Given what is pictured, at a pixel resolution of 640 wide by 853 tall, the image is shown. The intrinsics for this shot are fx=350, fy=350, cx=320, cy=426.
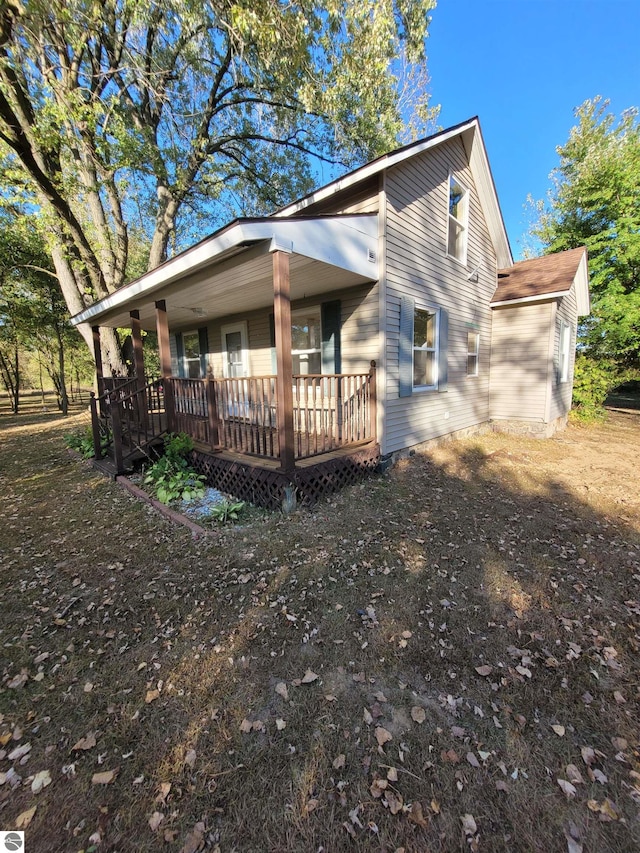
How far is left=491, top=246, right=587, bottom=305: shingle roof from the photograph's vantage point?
8.66m

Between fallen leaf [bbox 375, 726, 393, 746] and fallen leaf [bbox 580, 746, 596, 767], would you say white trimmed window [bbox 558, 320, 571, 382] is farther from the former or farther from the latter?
→ fallen leaf [bbox 375, 726, 393, 746]

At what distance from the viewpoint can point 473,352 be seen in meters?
9.05

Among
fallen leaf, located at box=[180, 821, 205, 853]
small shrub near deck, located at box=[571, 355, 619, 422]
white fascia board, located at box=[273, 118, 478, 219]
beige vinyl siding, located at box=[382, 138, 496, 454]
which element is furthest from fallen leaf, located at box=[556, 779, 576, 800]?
small shrub near deck, located at box=[571, 355, 619, 422]

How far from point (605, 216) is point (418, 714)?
19574 mm

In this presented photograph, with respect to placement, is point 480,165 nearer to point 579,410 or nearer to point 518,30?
point 518,30

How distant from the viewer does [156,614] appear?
9.59 ft

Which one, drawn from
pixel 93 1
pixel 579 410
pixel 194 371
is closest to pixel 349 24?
pixel 93 1

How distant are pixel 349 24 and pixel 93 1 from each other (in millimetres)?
4813

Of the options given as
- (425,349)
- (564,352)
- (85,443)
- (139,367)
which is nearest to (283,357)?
(425,349)

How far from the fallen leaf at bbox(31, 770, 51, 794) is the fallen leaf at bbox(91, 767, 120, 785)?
0.22 meters

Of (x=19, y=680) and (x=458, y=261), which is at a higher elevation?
(x=458, y=261)

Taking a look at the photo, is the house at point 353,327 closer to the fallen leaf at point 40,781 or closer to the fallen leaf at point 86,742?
the fallen leaf at point 86,742

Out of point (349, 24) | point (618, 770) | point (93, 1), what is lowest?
point (618, 770)

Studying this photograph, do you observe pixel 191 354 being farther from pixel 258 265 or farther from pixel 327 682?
pixel 327 682
